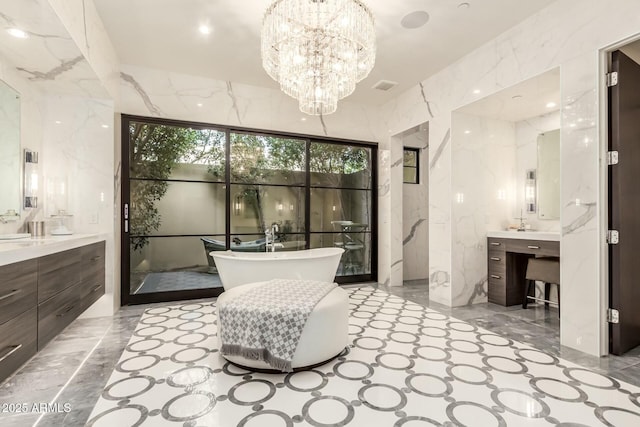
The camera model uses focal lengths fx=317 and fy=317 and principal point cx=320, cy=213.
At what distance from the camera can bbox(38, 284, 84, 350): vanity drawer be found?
2.10m

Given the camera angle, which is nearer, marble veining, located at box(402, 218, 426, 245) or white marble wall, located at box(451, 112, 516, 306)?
white marble wall, located at box(451, 112, 516, 306)

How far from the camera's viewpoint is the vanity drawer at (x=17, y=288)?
1659 millimetres

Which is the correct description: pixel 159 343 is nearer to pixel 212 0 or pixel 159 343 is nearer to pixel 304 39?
pixel 304 39

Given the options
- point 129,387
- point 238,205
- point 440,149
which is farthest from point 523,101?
point 129,387

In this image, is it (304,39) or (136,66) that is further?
(136,66)

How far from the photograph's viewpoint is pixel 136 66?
3926 mm

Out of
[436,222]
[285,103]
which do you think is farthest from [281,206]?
[436,222]

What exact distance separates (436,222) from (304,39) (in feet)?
9.02

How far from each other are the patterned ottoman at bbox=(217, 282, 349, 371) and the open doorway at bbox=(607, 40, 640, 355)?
211 cm

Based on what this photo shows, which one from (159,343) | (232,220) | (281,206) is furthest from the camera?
(281,206)

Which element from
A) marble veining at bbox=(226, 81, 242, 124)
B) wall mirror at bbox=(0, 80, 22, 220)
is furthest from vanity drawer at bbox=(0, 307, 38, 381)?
marble veining at bbox=(226, 81, 242, 124)

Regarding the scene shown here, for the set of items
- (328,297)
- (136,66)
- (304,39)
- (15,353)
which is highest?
(136,66)

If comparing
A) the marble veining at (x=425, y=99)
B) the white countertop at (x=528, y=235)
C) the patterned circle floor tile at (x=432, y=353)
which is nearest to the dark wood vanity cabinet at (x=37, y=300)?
the patterned circle floor tile at (x=432, y=353)

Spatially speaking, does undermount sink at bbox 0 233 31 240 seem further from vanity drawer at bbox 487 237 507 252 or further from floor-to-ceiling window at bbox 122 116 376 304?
vanity drawer at bbox 487 237 507 252
